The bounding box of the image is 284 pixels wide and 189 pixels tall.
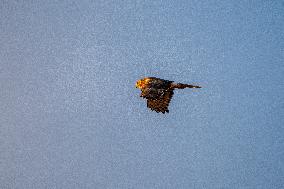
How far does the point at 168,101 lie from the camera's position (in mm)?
23281

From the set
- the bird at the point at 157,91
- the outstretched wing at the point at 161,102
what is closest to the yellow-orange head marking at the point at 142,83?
the bird at the point at 157,91

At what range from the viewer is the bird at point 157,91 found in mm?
22688

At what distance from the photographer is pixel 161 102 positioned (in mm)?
23344

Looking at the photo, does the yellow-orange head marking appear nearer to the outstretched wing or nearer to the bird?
the bird

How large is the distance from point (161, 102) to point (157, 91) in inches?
37.8

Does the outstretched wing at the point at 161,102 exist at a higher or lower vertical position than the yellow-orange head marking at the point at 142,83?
lower

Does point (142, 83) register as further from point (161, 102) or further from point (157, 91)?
point (161, 102)

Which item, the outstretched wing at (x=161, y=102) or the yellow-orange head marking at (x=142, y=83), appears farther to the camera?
the outstretched wing at (x=161, y=102)

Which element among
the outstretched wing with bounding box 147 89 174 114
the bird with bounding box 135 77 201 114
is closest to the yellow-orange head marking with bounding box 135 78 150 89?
the bird with bounding box 135 77 201 114

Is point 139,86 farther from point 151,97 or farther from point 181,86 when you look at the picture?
point 181,86

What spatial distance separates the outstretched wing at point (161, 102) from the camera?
2319 centimetres

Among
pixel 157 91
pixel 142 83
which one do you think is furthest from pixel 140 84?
pixel 157 91

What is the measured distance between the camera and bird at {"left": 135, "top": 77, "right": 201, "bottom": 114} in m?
22.7

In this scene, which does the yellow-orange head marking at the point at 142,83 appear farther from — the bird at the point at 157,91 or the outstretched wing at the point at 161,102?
the outstretched wing at the point at 161,102
